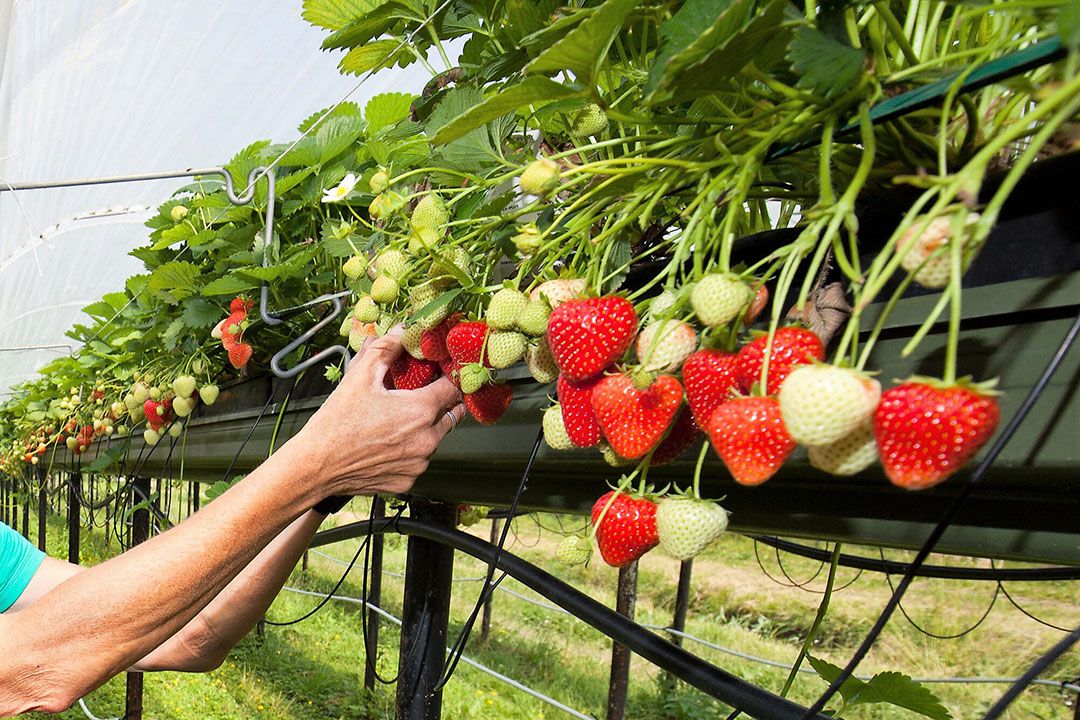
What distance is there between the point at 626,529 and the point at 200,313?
147cm

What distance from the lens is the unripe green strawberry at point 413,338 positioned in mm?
713

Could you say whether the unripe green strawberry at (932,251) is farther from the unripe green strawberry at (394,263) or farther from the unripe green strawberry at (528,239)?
the unripe green strawberry at (394,263)

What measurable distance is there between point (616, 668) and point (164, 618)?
288 centimetres

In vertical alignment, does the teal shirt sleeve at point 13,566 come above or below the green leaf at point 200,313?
below

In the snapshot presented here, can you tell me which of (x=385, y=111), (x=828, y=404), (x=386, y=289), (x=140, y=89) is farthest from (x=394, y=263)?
(x=140, y=89)

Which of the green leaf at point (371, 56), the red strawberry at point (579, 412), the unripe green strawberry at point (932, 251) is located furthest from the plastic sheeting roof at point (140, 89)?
the unripe green strawberry at point (932, 251)

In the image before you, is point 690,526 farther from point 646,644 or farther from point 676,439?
point 646,644

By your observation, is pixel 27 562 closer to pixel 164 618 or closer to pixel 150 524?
pixel 164 618

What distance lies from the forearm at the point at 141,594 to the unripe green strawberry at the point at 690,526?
1.88ft

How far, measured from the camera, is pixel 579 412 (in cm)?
51

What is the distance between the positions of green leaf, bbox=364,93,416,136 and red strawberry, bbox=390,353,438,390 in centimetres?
59

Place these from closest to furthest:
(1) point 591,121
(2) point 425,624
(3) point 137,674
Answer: (1) point 591,121, (2) point 425,624, (3) point 137,674

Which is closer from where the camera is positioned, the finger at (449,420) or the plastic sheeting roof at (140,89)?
the finger at (449,420)

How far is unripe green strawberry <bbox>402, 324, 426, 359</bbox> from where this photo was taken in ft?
2.34
